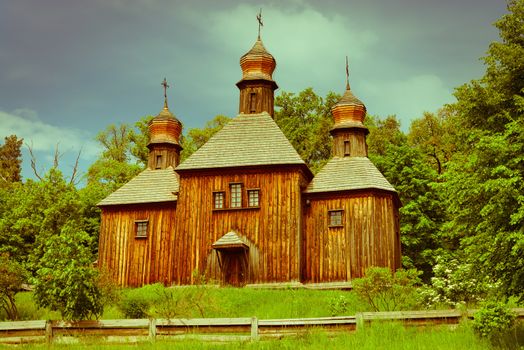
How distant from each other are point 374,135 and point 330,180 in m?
16.8

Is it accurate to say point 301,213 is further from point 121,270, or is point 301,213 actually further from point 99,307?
point 99,307

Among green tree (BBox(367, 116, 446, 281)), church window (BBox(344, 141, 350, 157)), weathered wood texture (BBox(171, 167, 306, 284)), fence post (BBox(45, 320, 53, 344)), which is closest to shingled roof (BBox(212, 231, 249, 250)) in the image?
weathered wood texture (BBox(171, 167, 306, 284))

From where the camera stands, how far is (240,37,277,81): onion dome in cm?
3191

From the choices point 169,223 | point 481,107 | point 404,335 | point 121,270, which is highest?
point 481,107

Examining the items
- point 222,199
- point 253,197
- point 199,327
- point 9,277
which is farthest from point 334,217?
point 9,277

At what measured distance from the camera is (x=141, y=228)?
30031mm

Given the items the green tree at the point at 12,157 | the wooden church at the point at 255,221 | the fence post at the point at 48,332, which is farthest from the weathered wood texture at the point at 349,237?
the green tree at the point at 12,157

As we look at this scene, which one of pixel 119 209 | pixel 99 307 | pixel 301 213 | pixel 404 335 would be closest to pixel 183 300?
pixel 99 307

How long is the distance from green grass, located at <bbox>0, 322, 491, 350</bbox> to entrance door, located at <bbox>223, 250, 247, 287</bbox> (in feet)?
37.2

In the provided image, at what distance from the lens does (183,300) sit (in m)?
19.1

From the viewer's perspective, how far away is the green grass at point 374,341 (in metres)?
14.1

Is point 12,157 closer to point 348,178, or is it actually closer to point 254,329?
point 348,178

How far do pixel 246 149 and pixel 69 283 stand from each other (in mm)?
12744

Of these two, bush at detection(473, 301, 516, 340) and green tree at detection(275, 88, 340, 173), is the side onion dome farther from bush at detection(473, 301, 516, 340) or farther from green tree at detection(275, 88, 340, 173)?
bush at detection(473, 301, 516, 340)
